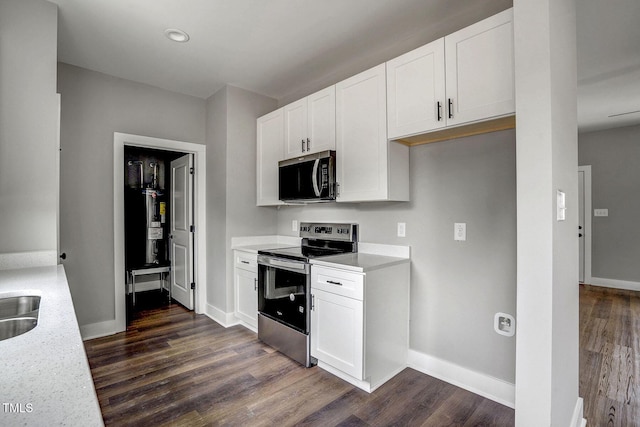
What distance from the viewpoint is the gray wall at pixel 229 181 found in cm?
→ 341

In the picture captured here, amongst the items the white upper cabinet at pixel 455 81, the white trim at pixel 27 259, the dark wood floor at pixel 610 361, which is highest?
the white upper cabinet at pixel 455 81

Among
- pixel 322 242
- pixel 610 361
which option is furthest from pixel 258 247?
pixel 610 361

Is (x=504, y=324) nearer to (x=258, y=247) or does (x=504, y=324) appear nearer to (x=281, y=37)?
(x=258, y=247)

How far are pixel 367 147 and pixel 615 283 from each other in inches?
208

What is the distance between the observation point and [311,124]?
9.53ft

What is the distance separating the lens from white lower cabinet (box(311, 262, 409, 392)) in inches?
84.1

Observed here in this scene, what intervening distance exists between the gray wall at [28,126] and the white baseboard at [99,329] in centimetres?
142

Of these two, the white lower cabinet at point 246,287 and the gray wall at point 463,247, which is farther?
the white lower cabinet at point 246,287

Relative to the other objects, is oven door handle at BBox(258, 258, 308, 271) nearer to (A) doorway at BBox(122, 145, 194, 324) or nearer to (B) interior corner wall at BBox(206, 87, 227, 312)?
(B) interior corner wall at BBox(206, 87, 227, 312)

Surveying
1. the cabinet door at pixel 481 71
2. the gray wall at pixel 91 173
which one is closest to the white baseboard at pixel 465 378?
the cabinet door at pixel 481 71

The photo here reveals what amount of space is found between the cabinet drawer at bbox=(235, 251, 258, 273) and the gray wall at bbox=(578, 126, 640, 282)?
18.3 feet

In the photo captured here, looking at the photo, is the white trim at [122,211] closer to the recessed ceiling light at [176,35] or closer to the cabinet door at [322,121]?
the recessed ceiling light at [176,35]

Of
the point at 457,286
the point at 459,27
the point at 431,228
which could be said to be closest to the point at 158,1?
the point at 459,27

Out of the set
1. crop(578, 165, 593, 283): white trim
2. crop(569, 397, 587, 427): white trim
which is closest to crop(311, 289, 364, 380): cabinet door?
crop(569, 397, 587, 427): white trim
